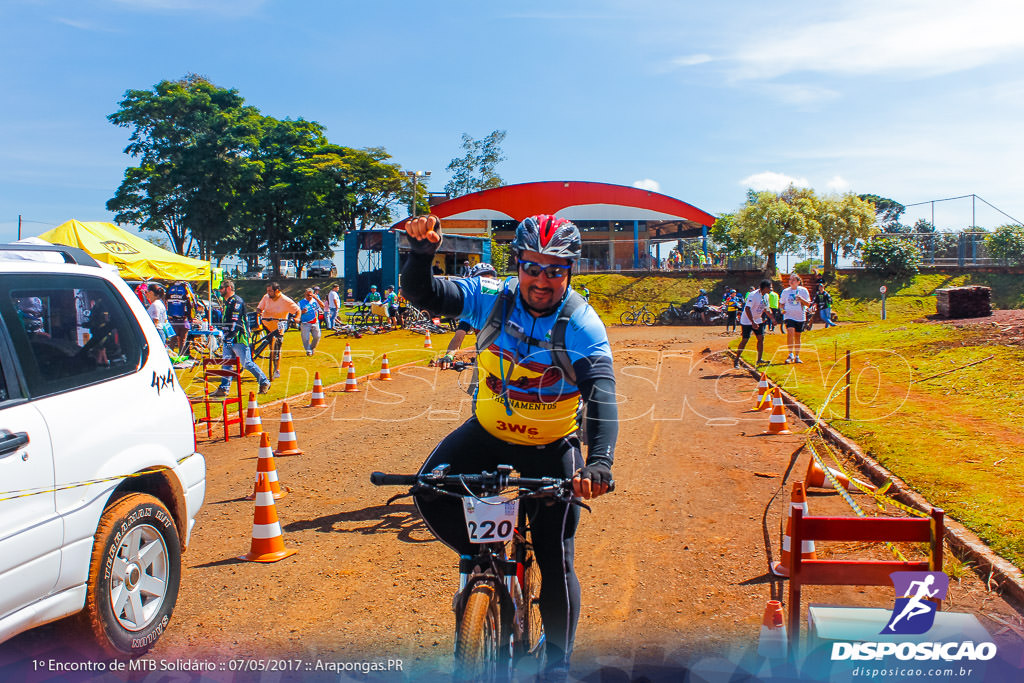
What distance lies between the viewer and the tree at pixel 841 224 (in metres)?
41.4

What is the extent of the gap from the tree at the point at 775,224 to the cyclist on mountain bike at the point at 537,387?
4093 centimetres

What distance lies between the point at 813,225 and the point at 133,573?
42882mm

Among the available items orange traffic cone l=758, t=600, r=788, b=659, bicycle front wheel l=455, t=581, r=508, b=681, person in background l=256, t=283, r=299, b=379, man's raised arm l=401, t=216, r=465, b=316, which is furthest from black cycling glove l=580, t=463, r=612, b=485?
person in background l=256, t=283, r=299, b=379

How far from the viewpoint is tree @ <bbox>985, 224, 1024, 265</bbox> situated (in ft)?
120

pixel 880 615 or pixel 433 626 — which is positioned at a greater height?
pixel 880 615

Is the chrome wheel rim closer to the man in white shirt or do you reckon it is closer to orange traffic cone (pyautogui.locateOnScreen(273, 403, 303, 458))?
orange traffic cone (pyautogui.locateOnScreen(273, 403, 303, 458))

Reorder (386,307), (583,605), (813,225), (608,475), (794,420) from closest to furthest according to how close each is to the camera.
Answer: (608,475), (583,605), (794,420), (386,307), (813,225)

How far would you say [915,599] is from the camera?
339 centimetres

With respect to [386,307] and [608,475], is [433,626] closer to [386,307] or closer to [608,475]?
[608,475]

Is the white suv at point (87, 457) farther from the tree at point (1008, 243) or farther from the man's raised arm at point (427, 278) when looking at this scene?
the tree at point (1008, 243)

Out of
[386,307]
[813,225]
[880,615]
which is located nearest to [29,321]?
[880,615]

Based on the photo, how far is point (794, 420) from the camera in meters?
11.1

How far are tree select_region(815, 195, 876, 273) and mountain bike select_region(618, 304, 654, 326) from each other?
1175cm

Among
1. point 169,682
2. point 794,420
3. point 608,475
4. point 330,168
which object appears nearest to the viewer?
point 608,475
